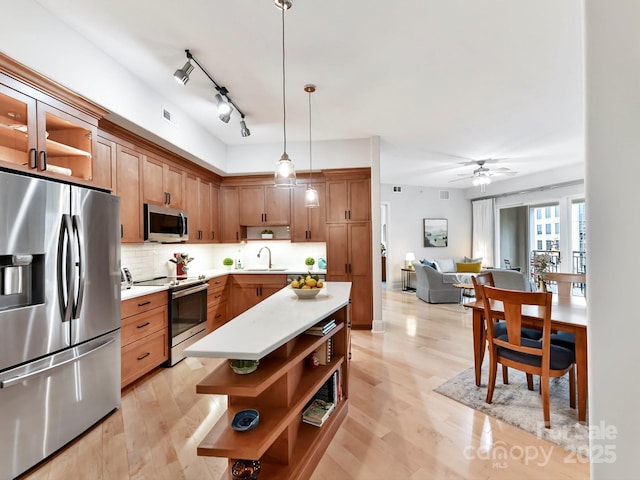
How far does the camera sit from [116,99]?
2518mm

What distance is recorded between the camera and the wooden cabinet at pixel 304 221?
466cm

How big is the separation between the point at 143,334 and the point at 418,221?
7093 millimetres

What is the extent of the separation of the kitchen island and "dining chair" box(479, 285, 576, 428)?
1198mm

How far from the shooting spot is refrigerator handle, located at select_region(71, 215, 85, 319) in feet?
6.55

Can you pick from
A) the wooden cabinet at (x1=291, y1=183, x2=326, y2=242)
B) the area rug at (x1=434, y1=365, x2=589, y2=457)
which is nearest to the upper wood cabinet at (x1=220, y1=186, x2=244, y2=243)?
the wooden cabinet at (x1=291, y1=183, x2=326, y2=242)

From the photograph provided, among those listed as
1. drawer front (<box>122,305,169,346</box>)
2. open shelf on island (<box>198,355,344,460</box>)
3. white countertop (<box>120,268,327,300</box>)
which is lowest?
open shelf on island (<box>198,355,344,460</box>)

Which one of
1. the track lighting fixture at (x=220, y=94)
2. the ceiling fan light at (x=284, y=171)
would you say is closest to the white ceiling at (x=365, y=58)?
the track lighting fixture at (x=220, y=94)

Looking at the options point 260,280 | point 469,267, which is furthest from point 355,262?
point 469,267

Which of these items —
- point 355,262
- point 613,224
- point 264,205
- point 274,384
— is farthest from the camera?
point 264,205

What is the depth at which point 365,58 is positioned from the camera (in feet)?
8.11

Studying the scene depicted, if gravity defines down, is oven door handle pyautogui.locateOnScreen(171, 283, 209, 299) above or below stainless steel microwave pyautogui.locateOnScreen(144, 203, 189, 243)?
below

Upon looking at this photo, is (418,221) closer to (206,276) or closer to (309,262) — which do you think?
(309,262)

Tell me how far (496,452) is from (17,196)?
10.8ft

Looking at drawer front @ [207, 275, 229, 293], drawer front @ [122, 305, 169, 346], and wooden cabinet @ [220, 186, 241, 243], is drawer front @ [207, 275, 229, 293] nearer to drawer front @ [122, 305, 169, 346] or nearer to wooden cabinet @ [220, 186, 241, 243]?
wooden cabinet @ [220, 186, 241, 243]
